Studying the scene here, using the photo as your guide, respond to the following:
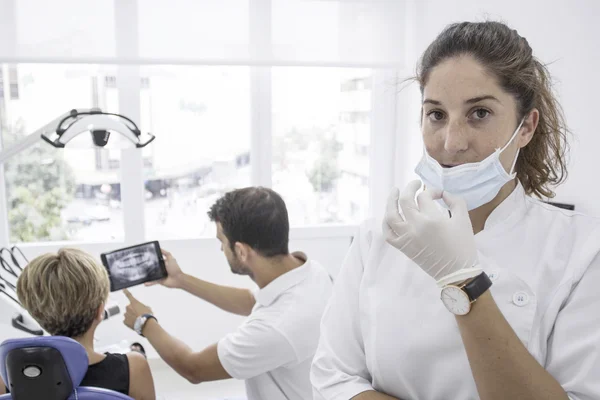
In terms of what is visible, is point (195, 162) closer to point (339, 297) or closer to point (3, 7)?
point (3, 7)

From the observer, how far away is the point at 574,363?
76cm

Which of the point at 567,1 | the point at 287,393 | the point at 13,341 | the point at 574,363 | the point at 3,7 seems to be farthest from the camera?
the point at 3,7

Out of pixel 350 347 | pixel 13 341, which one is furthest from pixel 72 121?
pixel 350 347

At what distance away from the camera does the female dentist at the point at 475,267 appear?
751 millimetres

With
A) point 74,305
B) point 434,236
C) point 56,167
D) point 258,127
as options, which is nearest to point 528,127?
point 434,236

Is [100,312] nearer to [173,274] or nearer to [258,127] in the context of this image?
[173,274]

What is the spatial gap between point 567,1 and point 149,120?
2181 mm

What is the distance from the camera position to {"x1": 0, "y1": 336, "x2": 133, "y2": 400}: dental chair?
109 centimetres

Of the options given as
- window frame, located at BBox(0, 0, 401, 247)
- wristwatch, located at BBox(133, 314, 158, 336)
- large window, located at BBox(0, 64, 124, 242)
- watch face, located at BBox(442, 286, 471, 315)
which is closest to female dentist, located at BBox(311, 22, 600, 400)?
watch face, located at BBox(442, 286, 471, 315)

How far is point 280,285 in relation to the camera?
167 cm

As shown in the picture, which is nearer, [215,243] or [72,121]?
[72,121]

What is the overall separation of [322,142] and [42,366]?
8.05 ft

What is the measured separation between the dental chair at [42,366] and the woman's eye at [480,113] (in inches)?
36.5

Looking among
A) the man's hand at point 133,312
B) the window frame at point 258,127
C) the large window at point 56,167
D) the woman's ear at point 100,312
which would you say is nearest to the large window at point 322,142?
the window frame at point 258,127
